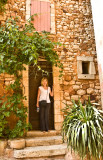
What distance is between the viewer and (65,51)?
4.92m

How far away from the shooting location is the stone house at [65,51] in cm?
468

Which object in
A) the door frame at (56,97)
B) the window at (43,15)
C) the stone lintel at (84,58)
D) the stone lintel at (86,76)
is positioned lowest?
the door frame at (56,97)

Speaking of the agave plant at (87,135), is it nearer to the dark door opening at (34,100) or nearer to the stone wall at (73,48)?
the stone wall at (73,48)

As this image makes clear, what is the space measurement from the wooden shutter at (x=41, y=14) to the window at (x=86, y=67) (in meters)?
1.47

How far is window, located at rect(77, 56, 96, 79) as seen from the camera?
4852mm

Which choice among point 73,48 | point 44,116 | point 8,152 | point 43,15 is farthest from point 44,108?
point 43,15

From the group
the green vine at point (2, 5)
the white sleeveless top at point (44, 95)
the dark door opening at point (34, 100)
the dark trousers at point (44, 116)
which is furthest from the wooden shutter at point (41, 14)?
the dark trousers at point (44, 116)

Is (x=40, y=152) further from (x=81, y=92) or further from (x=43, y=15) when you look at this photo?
(x=43, y=15)

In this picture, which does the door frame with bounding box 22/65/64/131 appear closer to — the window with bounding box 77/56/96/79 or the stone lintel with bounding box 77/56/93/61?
the window with bounding box 77/56/96/79

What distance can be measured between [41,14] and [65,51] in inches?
58.7

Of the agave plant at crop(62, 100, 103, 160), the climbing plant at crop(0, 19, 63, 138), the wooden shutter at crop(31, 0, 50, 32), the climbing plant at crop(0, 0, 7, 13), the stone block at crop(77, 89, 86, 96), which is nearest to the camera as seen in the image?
the agave plant at crop(62, 100, 103, 160)

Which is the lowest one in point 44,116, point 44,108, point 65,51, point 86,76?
point 44,116

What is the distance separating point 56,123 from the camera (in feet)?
14.6

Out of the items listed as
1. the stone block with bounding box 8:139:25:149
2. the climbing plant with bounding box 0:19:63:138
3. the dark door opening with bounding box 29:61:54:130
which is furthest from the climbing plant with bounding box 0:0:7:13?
the stone block with bounding box 8:139:25:149
